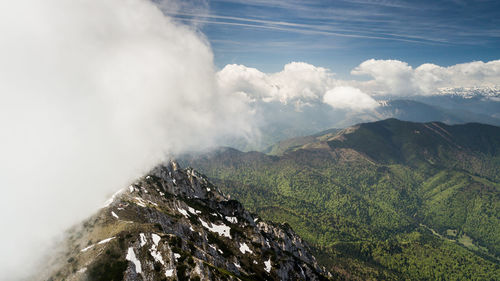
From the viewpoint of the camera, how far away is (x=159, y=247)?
10069cm

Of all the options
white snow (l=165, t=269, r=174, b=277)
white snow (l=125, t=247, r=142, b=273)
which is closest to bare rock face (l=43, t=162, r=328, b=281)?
white snow (l=125, t=247, r=142, b=273)

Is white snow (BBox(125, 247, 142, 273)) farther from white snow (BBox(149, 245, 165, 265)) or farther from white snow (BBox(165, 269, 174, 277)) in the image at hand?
white snow (BBox(165, 269, 174, 277))

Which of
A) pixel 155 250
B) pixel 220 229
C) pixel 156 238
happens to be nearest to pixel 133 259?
pixel 155 250

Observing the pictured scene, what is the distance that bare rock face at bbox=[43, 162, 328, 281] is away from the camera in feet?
297

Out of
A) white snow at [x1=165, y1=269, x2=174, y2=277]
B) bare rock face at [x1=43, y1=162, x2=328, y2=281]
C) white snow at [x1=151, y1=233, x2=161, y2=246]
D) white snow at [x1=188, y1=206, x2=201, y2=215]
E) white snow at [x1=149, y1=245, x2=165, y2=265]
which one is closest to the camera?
bare rock face at [x1=43, y1=162, x2=328, y2=281]

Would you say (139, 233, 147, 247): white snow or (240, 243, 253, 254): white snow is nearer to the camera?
(139, 233, 147, 247): white snow

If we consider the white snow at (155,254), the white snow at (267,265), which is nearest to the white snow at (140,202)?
the white snow at (155,254)

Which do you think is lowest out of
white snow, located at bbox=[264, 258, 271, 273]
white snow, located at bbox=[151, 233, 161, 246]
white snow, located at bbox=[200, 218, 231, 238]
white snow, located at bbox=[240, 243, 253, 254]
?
white snow, located at bbox=[264, 258, 271, 273]

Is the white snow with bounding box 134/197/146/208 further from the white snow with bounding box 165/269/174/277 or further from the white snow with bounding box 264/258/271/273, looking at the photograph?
the white snow with bounding box 264/258/271/273

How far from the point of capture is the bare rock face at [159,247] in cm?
9056

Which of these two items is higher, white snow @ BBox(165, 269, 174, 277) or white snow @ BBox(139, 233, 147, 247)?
white snow @ BBox(139, 233, 147, 247)

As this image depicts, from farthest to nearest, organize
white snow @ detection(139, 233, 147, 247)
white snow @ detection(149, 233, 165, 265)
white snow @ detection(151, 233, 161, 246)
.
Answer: white snow @ detection(151, 233, 161, 246), white snow @ detection(139, 233, 147, 247), white snow @ detection(149, 233, 165, 265)

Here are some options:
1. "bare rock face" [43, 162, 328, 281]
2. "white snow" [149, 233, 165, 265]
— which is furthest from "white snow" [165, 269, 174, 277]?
"white snow" [149, 233, 165, 265]

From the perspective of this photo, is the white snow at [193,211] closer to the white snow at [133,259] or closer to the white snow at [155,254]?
the white snow at [155,254]
